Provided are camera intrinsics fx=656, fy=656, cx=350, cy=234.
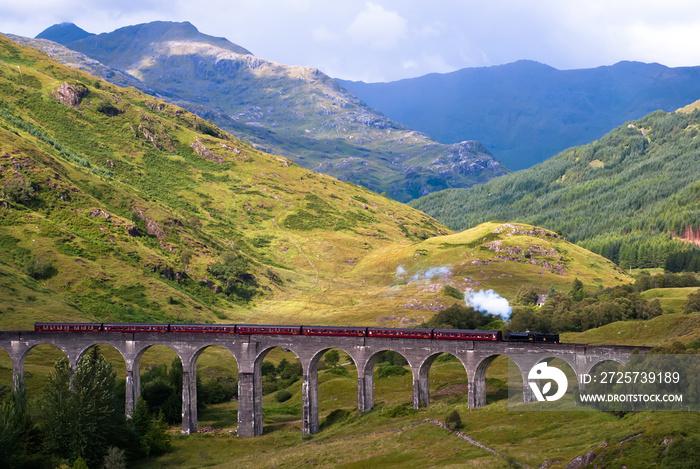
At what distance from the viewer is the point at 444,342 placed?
86.1 metres

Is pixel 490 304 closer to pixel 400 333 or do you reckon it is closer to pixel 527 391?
pixel 400 333

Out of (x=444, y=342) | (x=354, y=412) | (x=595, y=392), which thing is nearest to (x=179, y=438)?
(x=354, y=412)

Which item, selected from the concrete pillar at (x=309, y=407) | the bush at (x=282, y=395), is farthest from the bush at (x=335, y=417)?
the bush at (x=282, y=395)

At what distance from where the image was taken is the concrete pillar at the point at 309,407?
91375 mm

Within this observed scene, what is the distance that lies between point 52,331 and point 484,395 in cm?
6345

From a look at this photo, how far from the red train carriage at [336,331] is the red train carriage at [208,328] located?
1088cm

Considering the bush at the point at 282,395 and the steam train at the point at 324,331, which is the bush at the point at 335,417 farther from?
the bush at the point at 282,395

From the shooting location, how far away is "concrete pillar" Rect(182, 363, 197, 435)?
9450cm

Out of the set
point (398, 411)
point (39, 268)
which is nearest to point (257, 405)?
point (398, 411)

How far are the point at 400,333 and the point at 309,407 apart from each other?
16.7 m

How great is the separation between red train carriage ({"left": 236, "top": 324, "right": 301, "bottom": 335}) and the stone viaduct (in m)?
0.59

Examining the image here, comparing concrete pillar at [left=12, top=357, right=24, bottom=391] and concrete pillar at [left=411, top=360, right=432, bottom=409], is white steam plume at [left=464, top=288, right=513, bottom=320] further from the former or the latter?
concrete pillar at [left=12, top=357, right=24, bottom=391]

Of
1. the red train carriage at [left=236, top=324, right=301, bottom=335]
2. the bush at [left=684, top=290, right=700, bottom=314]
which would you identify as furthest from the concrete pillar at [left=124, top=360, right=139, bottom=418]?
the bush at [left=684, top=290, right=700, bottom=314]

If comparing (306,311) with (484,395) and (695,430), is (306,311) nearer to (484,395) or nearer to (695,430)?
(484,395)
